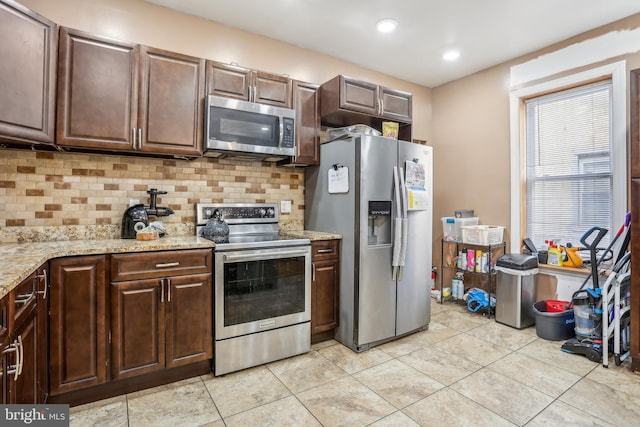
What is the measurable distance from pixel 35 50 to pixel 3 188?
917mm

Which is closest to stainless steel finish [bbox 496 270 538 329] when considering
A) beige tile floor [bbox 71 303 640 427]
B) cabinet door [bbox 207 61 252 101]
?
beige tile floor [bbox 71 303 640 427]

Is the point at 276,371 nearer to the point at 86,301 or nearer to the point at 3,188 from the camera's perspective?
the point at 86,301

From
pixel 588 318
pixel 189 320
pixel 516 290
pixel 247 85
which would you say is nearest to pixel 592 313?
pixel 588 318

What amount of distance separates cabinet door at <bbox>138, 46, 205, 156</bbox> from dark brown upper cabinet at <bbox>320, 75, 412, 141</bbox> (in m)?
1.09

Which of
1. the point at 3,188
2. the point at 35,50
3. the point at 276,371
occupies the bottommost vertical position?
the point at 276,371

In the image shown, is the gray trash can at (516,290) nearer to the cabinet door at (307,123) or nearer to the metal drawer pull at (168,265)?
the cabinet door at (307,123)

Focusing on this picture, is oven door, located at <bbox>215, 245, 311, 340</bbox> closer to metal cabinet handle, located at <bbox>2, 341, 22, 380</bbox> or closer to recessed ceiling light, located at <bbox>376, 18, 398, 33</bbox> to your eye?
metal cabinet handle, located at <bbox>2, 341, 22, 380</bbox>

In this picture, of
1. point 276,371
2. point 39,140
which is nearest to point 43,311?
point 39,140

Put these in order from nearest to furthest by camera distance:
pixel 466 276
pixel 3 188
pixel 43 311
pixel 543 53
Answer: pixel 43 311 < pixel 3 188 < pixel 543 53 < pixel 466 276

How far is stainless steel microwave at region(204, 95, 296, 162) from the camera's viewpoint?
2514mm

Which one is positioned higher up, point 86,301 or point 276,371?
point 86,301

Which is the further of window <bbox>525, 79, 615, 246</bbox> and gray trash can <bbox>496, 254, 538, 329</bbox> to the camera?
gray trash can <bbox>496, 254, 538, 329</bbox>

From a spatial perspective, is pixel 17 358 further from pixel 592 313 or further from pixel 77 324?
pixel 592 313

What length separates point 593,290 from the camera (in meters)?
2.68
